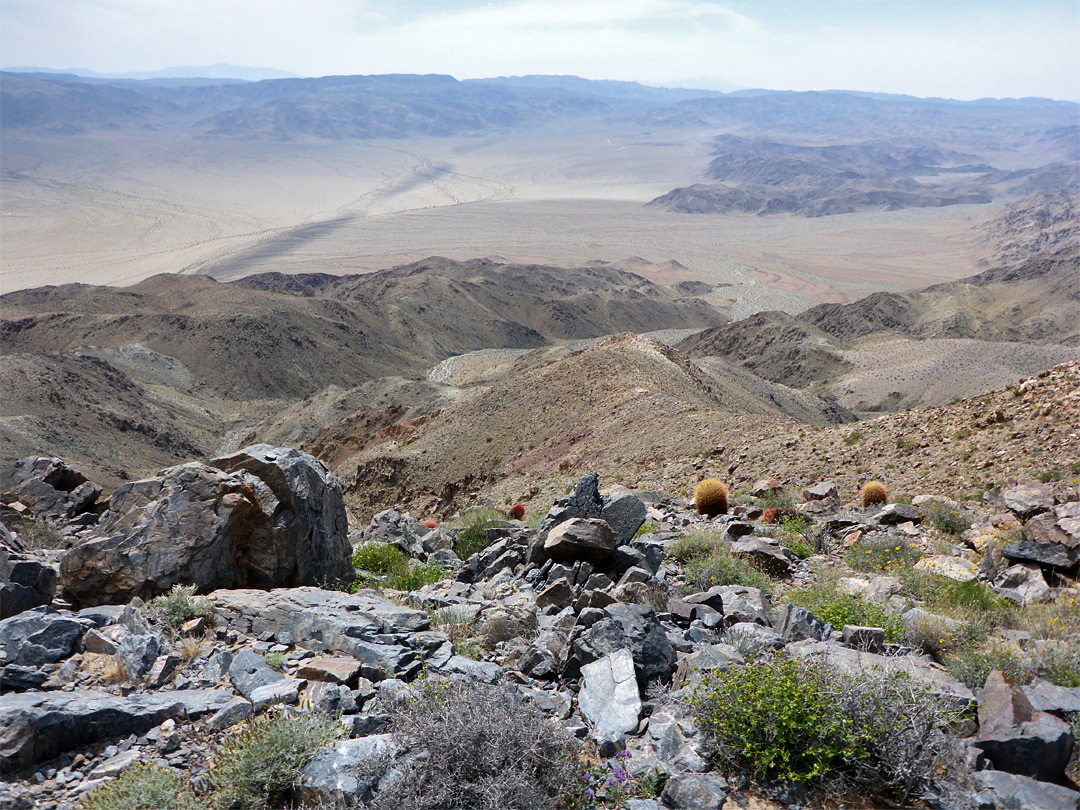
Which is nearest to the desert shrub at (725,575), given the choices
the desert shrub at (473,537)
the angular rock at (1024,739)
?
the angular rock at (1024,739)

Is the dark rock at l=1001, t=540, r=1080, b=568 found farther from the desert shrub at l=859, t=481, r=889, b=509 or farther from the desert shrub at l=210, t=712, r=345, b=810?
the desert shrub at l=210, t=712, r=345, b=810

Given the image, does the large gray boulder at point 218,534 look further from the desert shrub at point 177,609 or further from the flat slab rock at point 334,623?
the desert shrub at point 177,609

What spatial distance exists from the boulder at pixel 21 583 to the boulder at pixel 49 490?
8529 millimetres

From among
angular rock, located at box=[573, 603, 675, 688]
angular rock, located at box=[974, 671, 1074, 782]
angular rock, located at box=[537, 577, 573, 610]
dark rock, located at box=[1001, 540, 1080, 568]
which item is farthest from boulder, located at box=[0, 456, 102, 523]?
dark rock, located at box=[1001, 540, 1080, 568]

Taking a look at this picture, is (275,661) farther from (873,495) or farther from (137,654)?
(873,495)

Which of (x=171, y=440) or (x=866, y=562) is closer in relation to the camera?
(x=866, y=562)

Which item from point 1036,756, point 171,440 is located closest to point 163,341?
point 171,440

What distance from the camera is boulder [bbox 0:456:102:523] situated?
1513 cm

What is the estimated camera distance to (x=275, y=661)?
5895 mm

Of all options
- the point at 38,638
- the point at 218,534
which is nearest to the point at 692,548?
the point at 218,534

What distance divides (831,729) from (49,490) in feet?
54.7

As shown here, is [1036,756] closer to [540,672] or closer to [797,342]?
[540,672]

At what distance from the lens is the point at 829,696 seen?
4.84 metres

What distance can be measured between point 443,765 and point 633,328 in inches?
3771
